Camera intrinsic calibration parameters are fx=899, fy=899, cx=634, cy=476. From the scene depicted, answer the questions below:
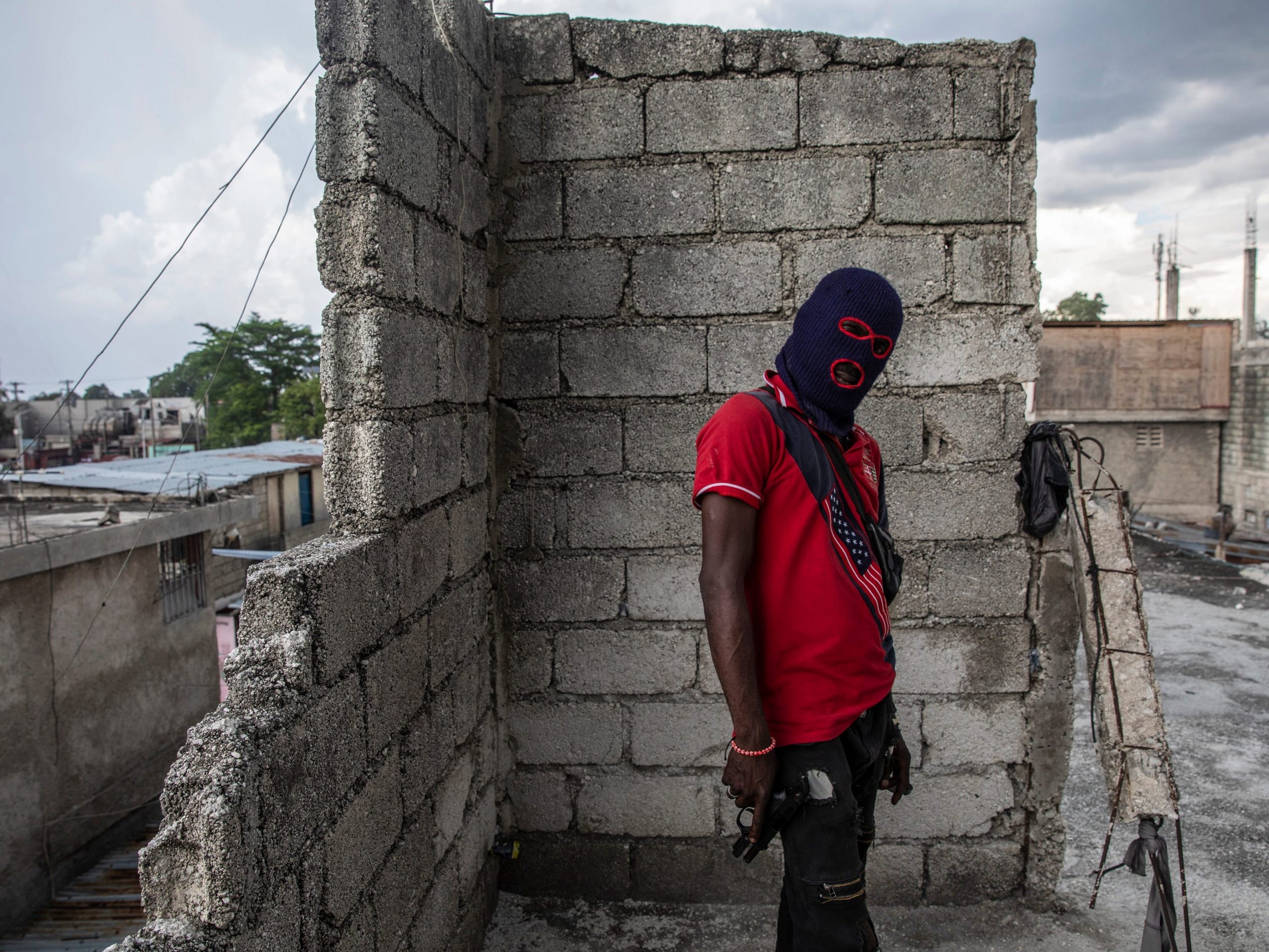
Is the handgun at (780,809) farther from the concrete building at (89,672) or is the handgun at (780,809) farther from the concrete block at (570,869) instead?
the concrete building at (89,672)

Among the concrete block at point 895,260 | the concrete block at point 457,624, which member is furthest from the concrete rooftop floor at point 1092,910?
the concrete block at point 895,260

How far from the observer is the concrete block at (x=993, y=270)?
3104 millimetres

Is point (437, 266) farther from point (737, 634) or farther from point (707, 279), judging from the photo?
point (737, 634)

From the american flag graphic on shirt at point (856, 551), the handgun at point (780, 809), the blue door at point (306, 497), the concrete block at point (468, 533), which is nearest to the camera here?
the handgun at point (780, 809)

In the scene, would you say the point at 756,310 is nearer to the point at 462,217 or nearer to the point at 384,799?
the point at 462,217

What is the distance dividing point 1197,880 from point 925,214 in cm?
273

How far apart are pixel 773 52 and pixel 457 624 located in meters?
2.20

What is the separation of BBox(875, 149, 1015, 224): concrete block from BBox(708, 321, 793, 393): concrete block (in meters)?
0.55

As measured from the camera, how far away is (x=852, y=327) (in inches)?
85.0

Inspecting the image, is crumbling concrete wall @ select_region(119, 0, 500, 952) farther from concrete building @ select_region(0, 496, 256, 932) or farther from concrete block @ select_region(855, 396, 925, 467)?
concrete building @ select_region(0, 496, 256, 932)

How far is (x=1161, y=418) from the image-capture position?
2047 centimetres

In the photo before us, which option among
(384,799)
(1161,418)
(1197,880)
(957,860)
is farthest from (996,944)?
(1161,418)

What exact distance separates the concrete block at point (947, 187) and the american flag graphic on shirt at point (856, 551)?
4.61 feet

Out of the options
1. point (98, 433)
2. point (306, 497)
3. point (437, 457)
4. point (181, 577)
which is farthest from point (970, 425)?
point (98, 433)
